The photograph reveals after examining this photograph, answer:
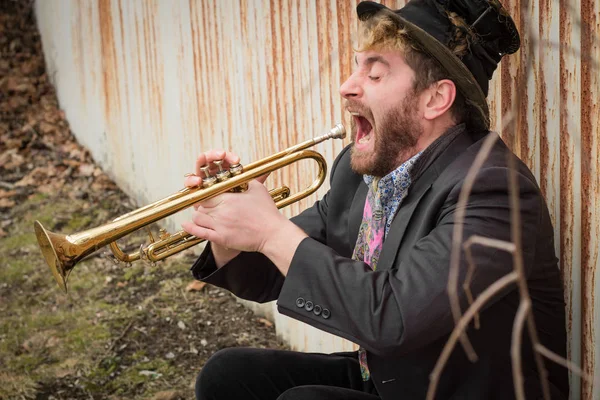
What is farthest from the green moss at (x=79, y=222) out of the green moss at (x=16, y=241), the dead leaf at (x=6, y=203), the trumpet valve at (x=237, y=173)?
the trumpet valve at (x=237, y=173)

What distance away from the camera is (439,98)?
234 cm

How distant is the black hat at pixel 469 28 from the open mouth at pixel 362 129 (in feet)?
1.08

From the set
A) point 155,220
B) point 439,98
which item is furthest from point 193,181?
point 439,98

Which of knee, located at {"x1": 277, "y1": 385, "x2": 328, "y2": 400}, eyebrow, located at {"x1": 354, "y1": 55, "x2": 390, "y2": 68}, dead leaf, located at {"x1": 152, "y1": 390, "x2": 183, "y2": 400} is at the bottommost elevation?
dead leaf, located at {"x1": 152, "y1": 390, "x2": 183, "y2": 400}

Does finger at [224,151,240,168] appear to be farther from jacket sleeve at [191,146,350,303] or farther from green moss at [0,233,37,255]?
green moss at [0,233,37,255]

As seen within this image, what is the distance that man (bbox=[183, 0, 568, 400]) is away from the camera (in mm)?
1978

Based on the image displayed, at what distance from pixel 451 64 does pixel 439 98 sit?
0.13 metres

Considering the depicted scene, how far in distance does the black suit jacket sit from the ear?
10 cm

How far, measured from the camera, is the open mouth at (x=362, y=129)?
249 centimetres

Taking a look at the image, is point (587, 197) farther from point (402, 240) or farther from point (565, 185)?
point (402, 240)

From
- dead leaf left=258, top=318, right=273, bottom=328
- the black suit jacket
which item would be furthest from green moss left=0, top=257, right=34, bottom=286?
the black suit jacket

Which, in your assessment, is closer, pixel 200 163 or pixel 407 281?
pixel 407 281

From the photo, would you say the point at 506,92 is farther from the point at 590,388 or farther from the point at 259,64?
the point at 259,64

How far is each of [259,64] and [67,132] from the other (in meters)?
4.62
